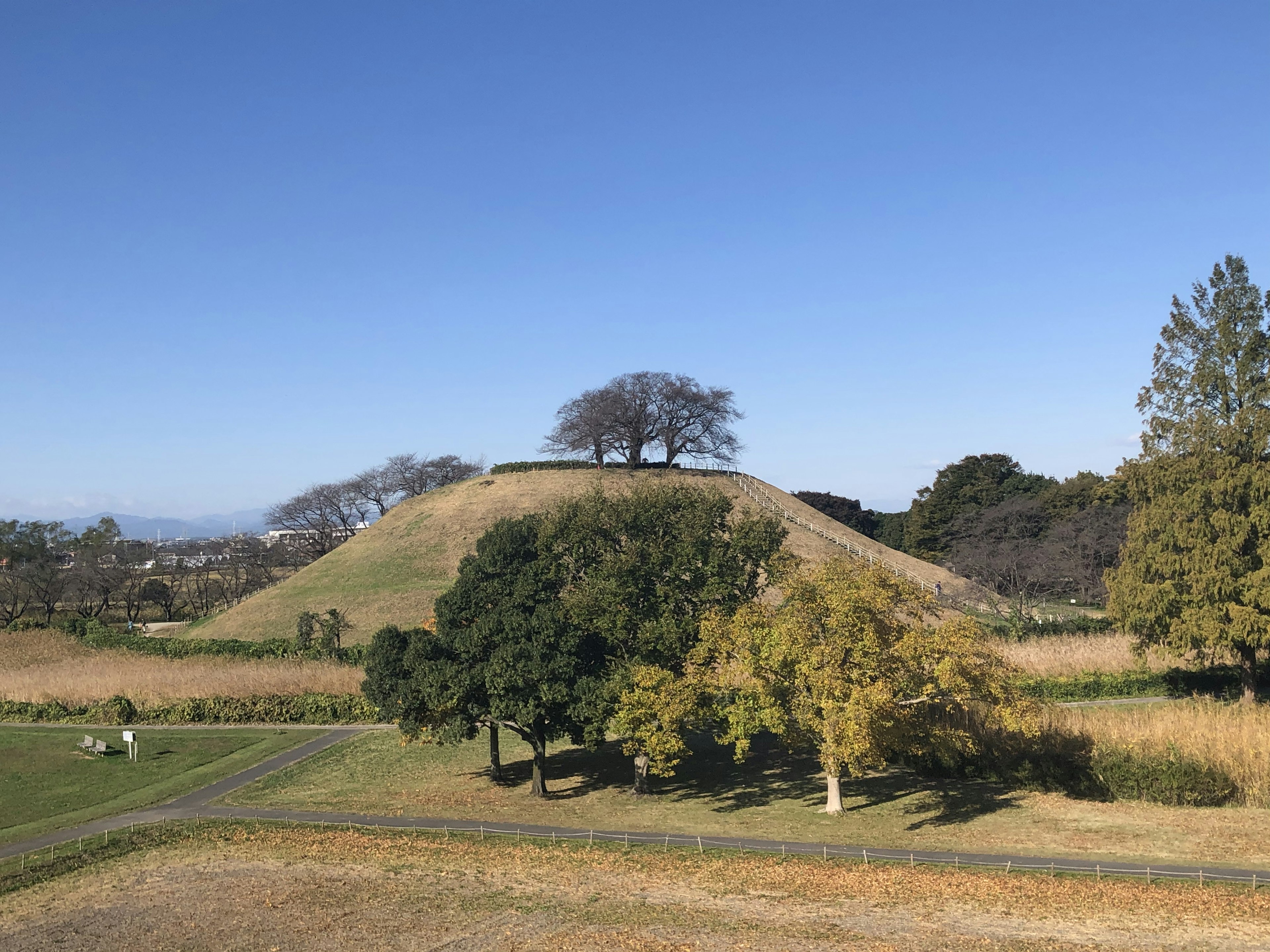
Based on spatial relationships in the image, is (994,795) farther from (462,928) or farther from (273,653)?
(273,653)

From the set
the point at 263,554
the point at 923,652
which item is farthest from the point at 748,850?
the point at 263,554

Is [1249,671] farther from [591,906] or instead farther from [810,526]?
[810,526]

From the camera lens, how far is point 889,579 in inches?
1191

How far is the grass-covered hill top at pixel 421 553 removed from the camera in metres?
72.1

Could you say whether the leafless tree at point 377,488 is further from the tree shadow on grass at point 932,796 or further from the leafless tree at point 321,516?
the tree shadow on grass at point 932,796

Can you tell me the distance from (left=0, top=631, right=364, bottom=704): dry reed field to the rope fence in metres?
19.9

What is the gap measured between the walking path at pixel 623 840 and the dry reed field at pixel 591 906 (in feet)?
3.06

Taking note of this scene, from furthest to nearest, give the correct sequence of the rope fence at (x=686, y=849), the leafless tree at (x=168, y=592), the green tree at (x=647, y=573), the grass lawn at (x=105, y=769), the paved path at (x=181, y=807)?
the leafless tree at (x=168, y=592)
the grass lawn at (x=105, y=769)
the green tree at (x=647, y=573)
the paved path at (x=181, y=807)
the rope fence at (x=686, y=849)

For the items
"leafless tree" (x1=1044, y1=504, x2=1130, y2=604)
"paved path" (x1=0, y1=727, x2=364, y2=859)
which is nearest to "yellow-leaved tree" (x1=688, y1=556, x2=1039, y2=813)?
"paved path" (x1=0, y1=727, x2=364, y2=859)

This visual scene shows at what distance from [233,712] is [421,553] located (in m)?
34.4

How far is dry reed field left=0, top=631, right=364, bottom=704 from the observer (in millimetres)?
50281

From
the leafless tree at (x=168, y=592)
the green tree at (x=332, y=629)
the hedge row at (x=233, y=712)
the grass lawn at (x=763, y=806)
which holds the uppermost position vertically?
the leafless tree at (x=168, y=592)

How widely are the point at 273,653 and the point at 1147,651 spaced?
54.3 m

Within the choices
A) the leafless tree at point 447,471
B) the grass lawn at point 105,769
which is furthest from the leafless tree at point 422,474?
the grass lawn at point 105,769
